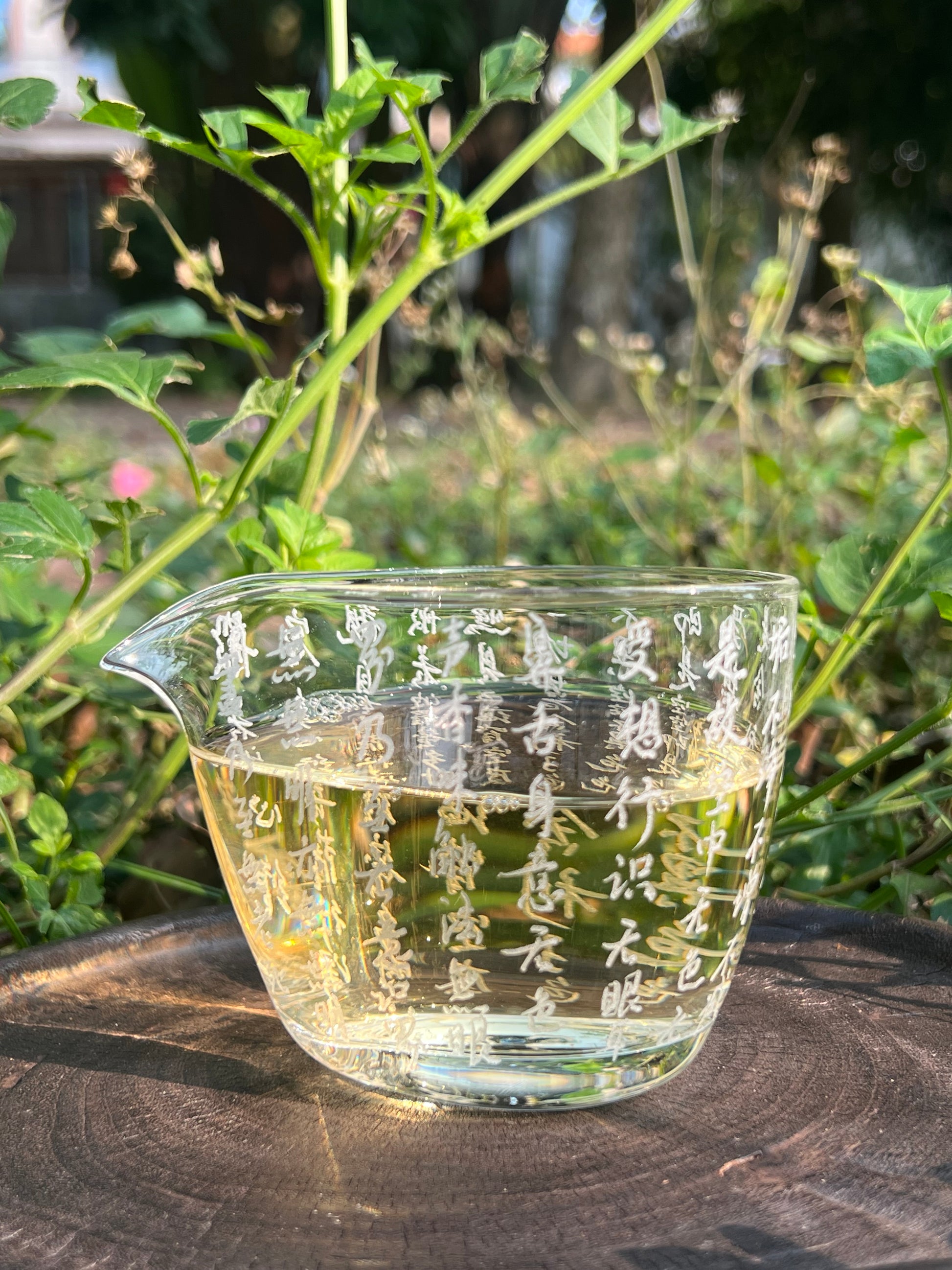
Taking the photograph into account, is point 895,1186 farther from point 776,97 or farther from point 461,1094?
point 776,97

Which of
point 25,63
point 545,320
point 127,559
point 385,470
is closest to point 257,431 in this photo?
point 385,470

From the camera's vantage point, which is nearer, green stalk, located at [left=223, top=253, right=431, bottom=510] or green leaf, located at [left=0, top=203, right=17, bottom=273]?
green stalk, located at [left=223, top=253, right=431, bottom=510]

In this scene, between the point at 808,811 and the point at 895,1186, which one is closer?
the point at 895,1186

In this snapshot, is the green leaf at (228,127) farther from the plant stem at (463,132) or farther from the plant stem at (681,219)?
the plant stem at (681,219)

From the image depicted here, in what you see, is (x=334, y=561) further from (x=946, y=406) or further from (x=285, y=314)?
(x=946, y=406)

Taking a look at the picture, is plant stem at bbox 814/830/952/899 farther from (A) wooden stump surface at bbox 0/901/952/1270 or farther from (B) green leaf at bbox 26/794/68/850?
(B) green leaf at bbox 26/794/68/850

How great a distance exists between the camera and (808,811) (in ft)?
3.67

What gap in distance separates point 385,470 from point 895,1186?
2.02m

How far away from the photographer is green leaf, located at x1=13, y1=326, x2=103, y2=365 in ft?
3.29

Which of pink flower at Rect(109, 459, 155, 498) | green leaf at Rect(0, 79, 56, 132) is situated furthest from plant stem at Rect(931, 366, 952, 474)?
pink flower at Rect(109, 459, 155, 498)

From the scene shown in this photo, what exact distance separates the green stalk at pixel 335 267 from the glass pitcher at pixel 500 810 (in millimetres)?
296

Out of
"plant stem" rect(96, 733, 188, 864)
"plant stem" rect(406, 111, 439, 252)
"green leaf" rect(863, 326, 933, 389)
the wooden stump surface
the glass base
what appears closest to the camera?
the wooden stump surface

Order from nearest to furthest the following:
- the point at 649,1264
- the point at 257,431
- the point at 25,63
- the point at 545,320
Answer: the point at 649,1264 < the point at 257,431 < the point at 545,320 < the point at 25,63

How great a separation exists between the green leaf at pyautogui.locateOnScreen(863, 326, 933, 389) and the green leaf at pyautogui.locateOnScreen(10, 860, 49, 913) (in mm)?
717
